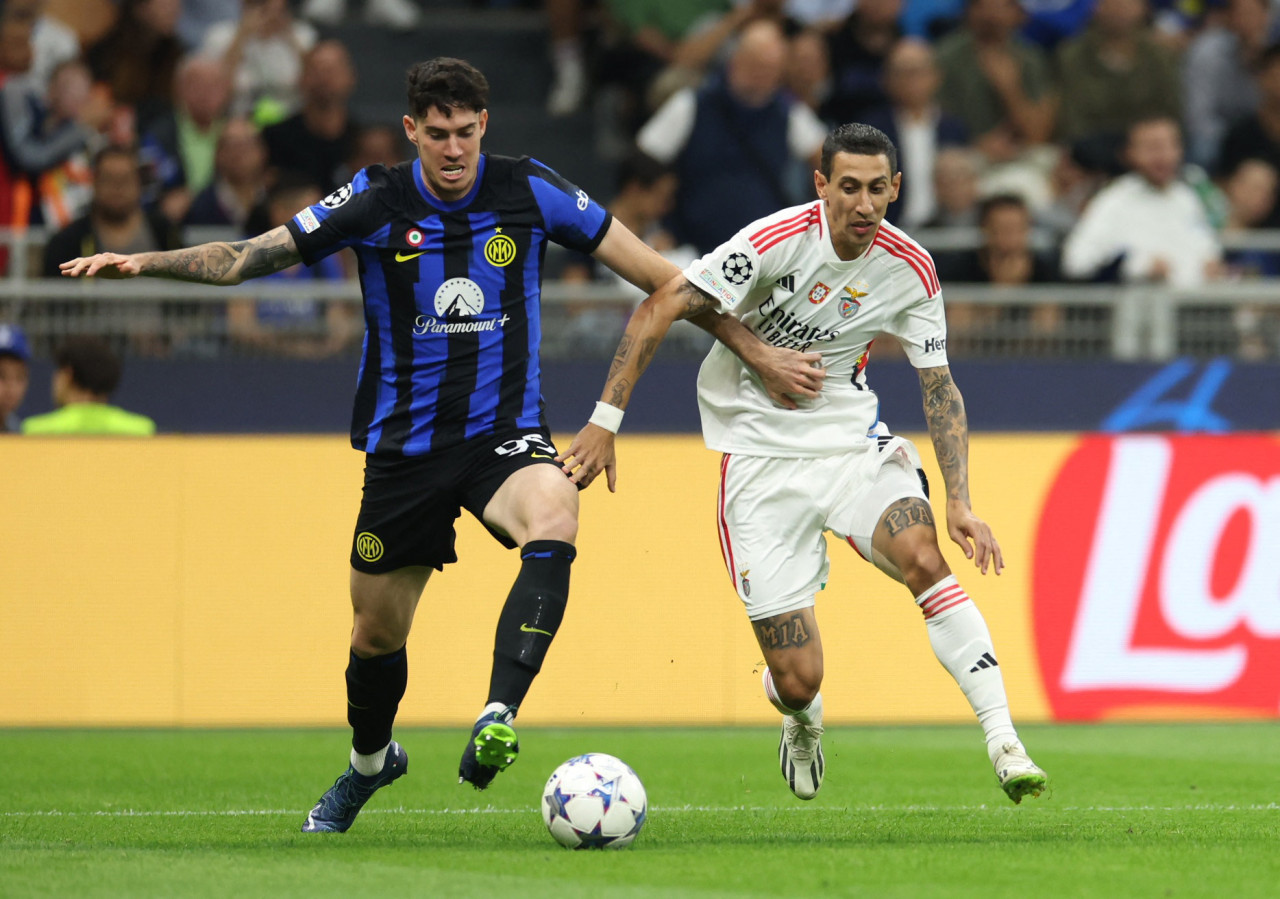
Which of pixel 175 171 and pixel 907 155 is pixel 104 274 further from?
pixel 907 155

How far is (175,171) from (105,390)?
2.86 metres

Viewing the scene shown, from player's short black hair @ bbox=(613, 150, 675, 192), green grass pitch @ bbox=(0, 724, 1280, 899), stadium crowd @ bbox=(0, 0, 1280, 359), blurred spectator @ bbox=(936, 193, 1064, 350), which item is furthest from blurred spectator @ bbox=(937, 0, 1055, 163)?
green grass pitch @ bbox=(0, 724, 1280, 899)

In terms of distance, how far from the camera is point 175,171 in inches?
512

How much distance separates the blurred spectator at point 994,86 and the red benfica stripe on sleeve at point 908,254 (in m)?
7.81

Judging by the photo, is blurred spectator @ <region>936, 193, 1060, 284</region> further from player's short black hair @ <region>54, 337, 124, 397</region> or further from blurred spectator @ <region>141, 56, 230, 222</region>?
player's short black hair @ <region>54, 337, 124, 397</region>

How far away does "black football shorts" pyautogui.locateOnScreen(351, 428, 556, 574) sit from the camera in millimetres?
6352

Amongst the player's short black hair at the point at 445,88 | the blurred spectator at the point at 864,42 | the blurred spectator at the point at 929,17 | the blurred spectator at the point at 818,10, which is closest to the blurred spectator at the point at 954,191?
the blurred spectator at the point at 864,42

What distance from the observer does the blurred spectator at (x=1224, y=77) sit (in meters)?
15.0

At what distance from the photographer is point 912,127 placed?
13328 mm

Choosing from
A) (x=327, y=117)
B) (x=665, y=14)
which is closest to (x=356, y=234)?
(x=327, y=117)

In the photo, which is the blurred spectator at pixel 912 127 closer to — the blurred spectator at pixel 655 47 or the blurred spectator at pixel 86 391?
the blurred spectator at pixel 655 47

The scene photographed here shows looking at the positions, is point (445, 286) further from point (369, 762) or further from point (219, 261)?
point (369, 762)

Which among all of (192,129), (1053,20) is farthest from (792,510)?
(1053,20)

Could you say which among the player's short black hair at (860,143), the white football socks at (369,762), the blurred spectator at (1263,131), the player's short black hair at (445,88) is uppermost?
the blurred spectator at (1263,131)
